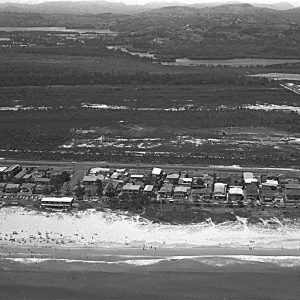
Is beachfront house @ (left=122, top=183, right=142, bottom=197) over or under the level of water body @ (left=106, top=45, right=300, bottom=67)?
under

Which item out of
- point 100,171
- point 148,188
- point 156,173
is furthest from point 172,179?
point 100,171

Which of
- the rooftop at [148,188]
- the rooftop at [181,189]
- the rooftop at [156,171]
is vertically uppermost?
the rooftop at [156,171]

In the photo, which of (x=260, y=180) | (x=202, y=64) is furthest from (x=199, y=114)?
(x=202, y=64)

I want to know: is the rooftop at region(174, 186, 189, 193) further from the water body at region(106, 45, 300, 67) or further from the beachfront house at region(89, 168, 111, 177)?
the water body at region(106, 45, 300, 67)

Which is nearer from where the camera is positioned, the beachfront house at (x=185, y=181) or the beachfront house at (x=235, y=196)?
the beachfront house at (x=235, y=196)

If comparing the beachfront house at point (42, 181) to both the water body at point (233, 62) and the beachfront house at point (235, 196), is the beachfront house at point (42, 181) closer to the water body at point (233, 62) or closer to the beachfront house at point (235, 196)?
the beachfront house at point (235, 196)

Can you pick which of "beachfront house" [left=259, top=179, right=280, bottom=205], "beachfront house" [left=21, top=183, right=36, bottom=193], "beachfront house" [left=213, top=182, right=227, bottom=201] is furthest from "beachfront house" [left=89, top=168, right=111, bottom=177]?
"beachfront house" [left=259, top=179, right=280, bottom=205]

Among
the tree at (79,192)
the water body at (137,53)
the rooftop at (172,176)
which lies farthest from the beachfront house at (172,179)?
the water body at (137,53)

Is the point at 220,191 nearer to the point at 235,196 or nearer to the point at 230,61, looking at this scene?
the point at 235,196

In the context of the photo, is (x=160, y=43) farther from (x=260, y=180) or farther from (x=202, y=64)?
(x=260, y=180)
